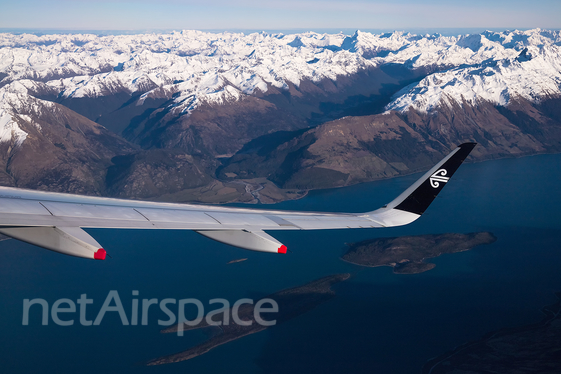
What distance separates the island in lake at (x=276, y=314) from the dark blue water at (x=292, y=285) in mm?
1998

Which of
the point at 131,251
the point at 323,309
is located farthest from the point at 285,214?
the point at 131,251

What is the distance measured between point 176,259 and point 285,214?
116 m

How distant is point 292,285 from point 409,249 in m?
45.8

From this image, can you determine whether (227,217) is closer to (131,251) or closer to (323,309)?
(323,309)

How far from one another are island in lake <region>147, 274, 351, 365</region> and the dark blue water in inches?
78.6

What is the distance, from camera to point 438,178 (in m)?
24.5

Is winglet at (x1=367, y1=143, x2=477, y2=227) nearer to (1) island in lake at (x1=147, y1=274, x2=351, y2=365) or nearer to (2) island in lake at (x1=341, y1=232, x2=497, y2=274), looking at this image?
(1) island in lake at (x1=147, y1=274, x2=351, y2=365)

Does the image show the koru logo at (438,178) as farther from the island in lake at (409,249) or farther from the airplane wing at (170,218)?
the island in lake at (409,249)

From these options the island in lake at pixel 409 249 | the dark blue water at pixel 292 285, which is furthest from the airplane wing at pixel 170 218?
the island in lake at pixel 409 249

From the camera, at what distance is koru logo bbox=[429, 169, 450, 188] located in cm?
2434

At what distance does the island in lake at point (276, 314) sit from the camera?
87.7 metres

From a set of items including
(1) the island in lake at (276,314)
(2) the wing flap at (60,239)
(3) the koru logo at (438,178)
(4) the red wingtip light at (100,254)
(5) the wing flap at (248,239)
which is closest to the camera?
(4) the red wingtip light at (100,254)

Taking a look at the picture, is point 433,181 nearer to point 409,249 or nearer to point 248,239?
point 248,239

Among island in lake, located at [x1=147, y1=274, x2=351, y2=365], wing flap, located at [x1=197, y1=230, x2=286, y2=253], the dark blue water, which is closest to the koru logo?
wing flap, located at [x1=197, y1=230, x2=286, y2=253]
